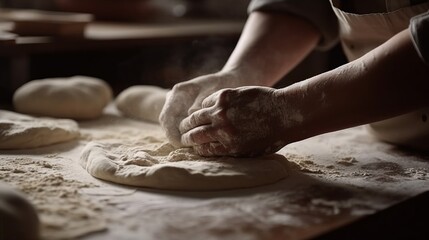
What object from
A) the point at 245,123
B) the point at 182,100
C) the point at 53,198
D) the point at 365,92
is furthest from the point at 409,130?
the point at 53,198

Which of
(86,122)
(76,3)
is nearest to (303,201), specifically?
(86,122)

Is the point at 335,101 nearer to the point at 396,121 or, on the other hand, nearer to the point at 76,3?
the point at 396,121

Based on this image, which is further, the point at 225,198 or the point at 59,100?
the point at 59,100

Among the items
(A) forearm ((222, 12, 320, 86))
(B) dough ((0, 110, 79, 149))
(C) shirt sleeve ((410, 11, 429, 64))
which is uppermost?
(C) shirt sleeve ((410, 11, 429, 64))

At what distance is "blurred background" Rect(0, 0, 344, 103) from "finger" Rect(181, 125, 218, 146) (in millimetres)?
990

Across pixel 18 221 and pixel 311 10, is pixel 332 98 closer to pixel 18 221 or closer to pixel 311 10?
pixel 311 10

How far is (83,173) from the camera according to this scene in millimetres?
1387

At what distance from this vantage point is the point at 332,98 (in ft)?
4.32

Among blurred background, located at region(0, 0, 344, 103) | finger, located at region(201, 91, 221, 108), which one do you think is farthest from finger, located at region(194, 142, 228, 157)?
blurred background, located at region(0, 0, 344, 103)

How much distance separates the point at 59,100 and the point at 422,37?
1244 mm

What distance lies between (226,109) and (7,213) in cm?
60

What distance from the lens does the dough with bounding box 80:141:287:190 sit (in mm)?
1252

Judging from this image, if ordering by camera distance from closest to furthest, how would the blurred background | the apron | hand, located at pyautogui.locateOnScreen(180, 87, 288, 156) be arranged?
hand, located at pyautogui.locateOnScreen(180, 87, 288, 156) → the apron → the blurred background

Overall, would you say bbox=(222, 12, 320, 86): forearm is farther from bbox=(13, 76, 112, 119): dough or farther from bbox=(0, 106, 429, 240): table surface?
bbox=(13, 76, 112, 119): dough
